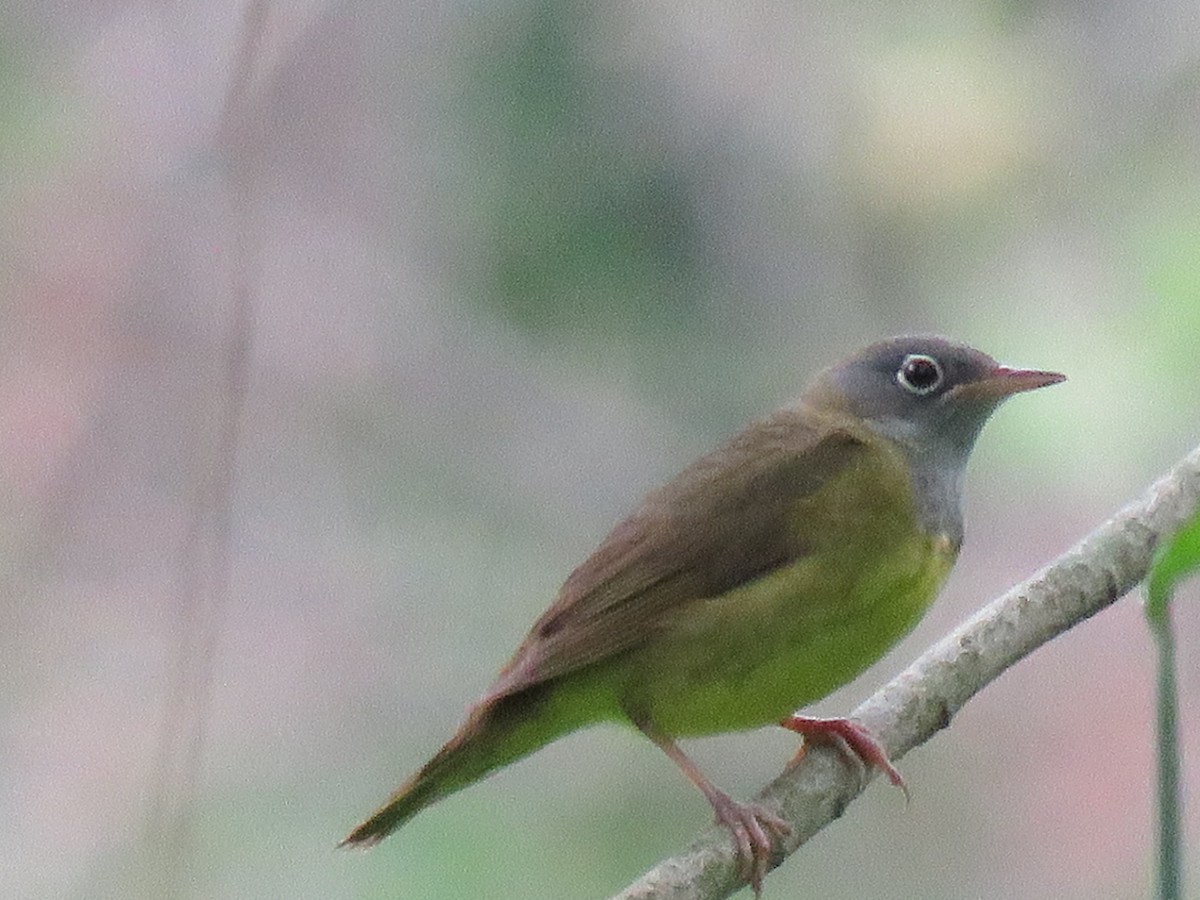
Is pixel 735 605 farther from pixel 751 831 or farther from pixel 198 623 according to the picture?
pixel 198 623

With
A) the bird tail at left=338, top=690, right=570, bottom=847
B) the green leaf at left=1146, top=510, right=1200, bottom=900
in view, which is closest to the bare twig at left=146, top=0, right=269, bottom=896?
the bird tail at left=338, top=690, right=570, bottom=847

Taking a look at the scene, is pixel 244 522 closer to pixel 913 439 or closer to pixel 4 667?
pixel 4 667

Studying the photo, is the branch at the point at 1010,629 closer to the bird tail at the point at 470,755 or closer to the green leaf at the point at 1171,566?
the bird tail at the point at 470,755

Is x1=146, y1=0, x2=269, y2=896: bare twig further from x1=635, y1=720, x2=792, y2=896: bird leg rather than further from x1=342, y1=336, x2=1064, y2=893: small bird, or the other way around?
x1=635, y1=720, x2=792, y2=896: bird leg

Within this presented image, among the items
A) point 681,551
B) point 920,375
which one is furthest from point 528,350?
point 681,551

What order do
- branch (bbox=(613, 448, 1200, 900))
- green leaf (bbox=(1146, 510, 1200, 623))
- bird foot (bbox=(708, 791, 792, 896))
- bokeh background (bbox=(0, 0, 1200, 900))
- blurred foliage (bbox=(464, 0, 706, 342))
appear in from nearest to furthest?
green leaf (bbox=(1146, 510, 1200, 623)) < bird foot (bbox=(708, 791, 792, 896)) < branch (bbox=(613, 448, 1200, 900)) < bokeh background (bbox=(0, 0, 1200, 900)) < blurred foliage (bbox=(464, 0, 706, 342))
